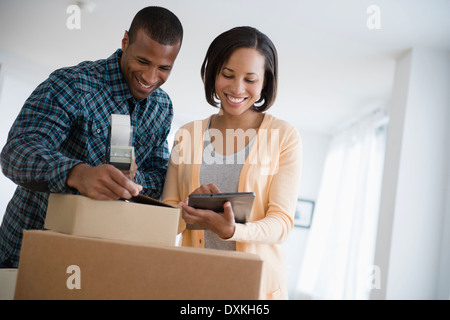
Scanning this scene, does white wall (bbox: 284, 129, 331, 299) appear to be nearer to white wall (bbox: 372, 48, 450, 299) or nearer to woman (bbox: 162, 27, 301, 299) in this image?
white wall (bbox: 372, 48, 450, 299)

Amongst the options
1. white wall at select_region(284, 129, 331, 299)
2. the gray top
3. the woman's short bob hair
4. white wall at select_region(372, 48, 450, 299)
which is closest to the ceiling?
white wall at select_region(372, 48, 450, 299)

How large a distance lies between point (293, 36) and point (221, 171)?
9.00 feet

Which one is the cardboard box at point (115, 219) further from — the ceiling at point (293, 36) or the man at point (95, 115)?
the ceiling at point (293, 36)

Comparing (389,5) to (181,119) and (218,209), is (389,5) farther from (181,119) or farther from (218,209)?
(181,119)

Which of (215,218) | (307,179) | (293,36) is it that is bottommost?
(215,218)

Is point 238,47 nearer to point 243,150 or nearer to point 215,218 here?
point 243,150

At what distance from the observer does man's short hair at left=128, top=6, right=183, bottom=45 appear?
1260mm

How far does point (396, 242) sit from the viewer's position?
328 cm

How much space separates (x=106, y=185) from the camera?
767 millimetres

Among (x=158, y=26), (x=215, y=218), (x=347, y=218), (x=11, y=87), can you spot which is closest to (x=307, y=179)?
(x=347, y=218)

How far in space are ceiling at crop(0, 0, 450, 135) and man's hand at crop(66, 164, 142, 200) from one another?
8.90 ft

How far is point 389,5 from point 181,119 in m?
4.58

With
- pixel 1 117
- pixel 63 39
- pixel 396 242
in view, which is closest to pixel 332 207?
pixel 396 242

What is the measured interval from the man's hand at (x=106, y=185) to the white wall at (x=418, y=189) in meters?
2.98
